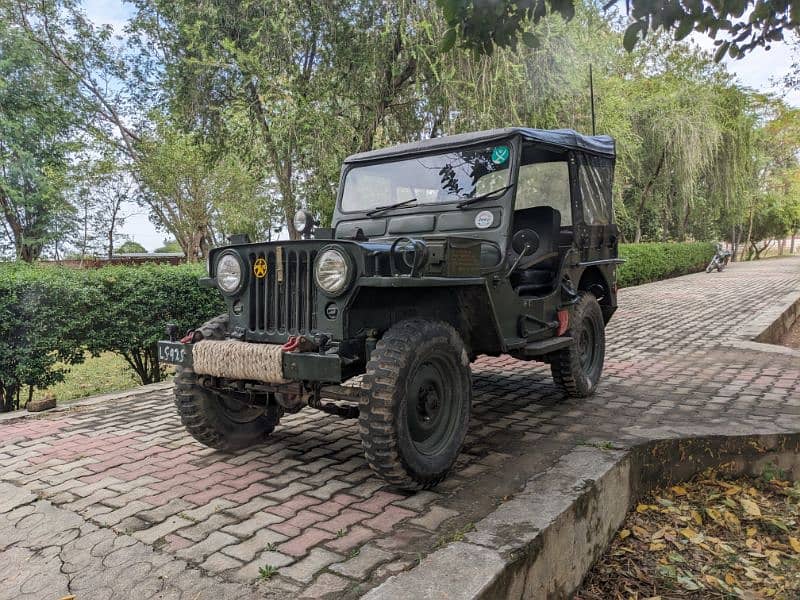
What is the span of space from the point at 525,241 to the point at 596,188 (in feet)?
4.53

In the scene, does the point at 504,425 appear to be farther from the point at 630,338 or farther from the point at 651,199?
the point at 651,199

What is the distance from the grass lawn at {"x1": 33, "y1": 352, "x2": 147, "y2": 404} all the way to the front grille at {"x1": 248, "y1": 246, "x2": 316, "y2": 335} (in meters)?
3.98

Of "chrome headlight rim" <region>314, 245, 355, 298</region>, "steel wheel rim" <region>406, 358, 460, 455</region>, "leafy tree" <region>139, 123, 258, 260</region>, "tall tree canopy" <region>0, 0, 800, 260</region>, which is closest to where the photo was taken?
"chrome headlight rim" <region>314, 245, 355, 298</region>

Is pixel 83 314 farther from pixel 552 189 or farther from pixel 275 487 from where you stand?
Result: pixel 552 189

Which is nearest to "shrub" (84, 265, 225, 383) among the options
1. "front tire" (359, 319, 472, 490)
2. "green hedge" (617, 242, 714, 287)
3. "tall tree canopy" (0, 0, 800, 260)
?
"tall tree canopy" (0, 0, 800, 260)

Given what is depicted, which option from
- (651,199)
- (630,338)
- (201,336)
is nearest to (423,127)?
(630,338)

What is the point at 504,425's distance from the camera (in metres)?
4.46

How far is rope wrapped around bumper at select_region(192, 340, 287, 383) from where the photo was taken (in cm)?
310

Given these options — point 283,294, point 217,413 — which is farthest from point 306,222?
point 217,413

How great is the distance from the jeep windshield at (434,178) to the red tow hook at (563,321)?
50.4 inches

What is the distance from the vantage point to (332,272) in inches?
125

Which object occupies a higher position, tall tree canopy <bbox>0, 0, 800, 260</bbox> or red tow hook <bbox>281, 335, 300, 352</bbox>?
tall tree canopy <bbox>0, 0, 800, 260</bbox>

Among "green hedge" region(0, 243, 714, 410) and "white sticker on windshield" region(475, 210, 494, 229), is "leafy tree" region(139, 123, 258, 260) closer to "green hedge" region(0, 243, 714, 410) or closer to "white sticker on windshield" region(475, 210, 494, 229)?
"green hedge" region(0, 243, 714, 410)

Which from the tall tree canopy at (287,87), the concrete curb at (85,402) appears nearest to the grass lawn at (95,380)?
the concrete curb at (85,402)
